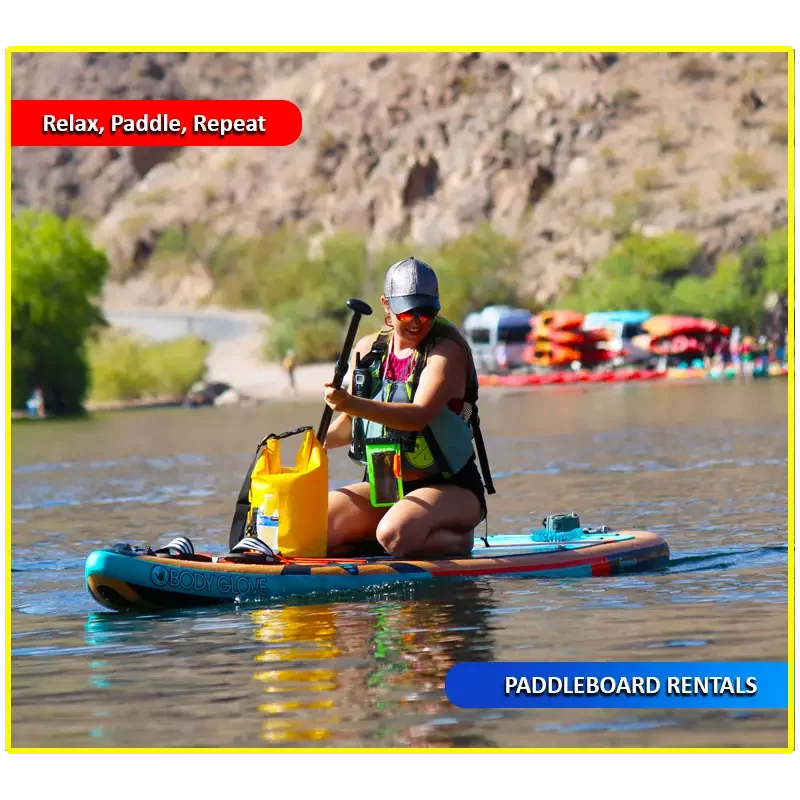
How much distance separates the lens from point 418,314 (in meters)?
8.27

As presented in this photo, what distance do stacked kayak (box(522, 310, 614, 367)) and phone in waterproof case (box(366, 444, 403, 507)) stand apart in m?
40.4

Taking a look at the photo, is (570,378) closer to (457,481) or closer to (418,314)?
(457,481)

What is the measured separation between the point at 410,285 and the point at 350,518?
4.57 feet

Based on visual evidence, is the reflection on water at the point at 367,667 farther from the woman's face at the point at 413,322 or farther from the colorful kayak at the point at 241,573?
the woman's face at the point at 413,322

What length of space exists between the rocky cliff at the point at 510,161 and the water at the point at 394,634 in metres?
66.5

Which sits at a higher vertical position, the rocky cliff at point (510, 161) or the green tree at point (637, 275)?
the rocky cliff at point (510, 161)

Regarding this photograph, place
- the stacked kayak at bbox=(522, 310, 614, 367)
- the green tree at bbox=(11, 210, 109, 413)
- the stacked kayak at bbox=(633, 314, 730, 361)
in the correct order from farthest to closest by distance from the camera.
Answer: the stacked kayak at bbox=(633, 314, 730, 361) → the stacked kayak at bbox=(522, 310, 614, 367) → the green tree at bbox=(11, 210, 109, 413)

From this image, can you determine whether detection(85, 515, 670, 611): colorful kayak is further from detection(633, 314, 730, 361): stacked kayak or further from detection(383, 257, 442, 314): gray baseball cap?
detection(633, 314, 730, 361): stacked kayak

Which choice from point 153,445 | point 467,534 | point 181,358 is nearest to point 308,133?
point 181,358

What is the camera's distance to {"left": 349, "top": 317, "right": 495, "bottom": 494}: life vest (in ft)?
27.5

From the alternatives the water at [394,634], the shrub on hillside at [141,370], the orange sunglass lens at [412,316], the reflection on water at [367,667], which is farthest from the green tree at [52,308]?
the reflection on water at [367,667]

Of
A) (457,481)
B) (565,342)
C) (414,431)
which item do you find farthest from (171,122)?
(565,342)

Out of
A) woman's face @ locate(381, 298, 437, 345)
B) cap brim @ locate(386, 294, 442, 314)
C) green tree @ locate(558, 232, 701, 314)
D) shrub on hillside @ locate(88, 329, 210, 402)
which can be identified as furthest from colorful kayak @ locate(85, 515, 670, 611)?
green tree @ locate(558, 232, 701, 314)

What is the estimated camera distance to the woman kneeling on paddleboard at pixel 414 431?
27.0 ft
